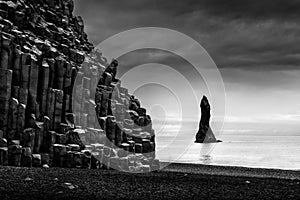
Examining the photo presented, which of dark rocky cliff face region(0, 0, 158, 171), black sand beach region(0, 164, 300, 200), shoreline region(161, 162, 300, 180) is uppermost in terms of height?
dark rocky cliff face region(0, 0, 158, 171)

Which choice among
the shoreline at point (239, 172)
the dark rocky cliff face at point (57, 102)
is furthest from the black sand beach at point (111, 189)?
the shoreline at point (239, 172)

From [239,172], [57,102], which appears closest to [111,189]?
[57,102]

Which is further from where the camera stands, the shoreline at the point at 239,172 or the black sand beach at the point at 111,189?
the shoreline at the point at 239,172

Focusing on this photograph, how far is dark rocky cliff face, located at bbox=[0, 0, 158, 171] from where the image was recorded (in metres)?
45.6

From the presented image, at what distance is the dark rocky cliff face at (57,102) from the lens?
150 ft

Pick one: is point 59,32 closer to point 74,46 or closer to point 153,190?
point 74,46

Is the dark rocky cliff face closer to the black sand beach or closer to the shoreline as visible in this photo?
the shoreline

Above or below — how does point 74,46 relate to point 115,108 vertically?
above

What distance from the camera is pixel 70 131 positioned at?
165 ft

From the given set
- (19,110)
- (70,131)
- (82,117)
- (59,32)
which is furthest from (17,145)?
(59,32)

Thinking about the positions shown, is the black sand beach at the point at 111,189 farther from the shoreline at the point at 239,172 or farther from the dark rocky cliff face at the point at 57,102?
the shoreline at the point at 239,172

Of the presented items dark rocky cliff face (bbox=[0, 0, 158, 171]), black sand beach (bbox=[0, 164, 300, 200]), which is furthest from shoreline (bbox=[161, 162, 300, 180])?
black sand beach (bbox=[0, 164, 300, 200])

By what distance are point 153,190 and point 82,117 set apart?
25677 mm

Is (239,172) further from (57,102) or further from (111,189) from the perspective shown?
(111,189)
